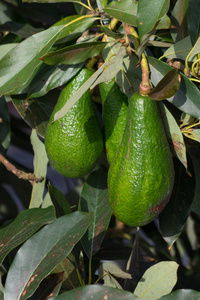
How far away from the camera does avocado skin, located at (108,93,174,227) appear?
0.73m

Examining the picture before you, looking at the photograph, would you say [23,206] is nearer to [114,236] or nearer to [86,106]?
[114,236]

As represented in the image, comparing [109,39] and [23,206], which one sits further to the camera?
[23,206]

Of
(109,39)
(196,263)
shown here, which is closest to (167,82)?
(109,39)

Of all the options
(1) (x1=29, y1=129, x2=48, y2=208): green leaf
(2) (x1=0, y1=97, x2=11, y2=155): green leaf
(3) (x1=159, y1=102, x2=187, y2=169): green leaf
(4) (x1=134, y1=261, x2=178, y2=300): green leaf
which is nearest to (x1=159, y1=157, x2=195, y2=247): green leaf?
(4) (x1=134, y1=261, x2=178, y2=300): green leaf

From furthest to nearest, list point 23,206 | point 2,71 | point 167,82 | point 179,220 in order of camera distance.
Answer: point 23,206 → point 179,220 → point 2,71 → point 167,82

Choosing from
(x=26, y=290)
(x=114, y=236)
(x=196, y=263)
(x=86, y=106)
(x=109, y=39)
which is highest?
(x=109, y=39)

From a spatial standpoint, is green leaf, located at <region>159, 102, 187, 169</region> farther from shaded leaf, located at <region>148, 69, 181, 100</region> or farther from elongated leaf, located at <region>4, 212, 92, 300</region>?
elongated leaf, located at <region>4, 212, 92, 300</region>

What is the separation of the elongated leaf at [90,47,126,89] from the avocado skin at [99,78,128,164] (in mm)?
86

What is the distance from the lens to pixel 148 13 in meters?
0.67

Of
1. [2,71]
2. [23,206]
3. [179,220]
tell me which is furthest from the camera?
[23,206]

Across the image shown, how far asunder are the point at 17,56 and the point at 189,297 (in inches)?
Answer: 23.8

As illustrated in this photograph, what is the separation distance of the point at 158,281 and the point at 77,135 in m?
0.37

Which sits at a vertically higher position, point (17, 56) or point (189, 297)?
point (17, 56)

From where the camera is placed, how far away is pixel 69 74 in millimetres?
819
